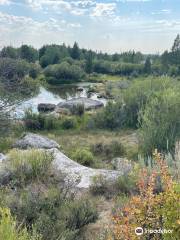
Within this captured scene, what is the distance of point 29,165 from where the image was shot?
7.59 meters

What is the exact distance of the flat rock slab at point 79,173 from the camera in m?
7.40

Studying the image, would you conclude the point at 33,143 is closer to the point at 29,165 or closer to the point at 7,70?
the point at 7,70

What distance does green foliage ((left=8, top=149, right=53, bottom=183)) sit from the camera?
751 centimetres

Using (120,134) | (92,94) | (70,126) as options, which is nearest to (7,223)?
(120,134)

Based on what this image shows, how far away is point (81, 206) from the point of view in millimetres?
5547

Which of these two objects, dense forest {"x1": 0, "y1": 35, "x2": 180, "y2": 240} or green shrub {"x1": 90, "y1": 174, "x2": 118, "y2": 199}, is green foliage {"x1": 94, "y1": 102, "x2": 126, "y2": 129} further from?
green shrub {"x1": 90, "y1": 174, "x2": 118, "y2": 199}

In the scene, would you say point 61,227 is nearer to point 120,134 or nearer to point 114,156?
point 114,156

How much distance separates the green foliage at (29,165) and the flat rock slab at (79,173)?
37 cm

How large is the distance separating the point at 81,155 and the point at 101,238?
6.25 m

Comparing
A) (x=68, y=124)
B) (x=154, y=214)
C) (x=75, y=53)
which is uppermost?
(x=75, y=53)

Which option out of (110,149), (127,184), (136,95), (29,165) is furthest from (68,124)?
(127,184)

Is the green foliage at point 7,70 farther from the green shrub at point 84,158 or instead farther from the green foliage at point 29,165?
the green foliage at point 29,165

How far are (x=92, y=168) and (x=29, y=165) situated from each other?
8.09 ft

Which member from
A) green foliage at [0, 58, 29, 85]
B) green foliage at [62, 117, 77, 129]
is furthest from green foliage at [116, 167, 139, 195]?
green foliage at [62, 117, 77, 129]
